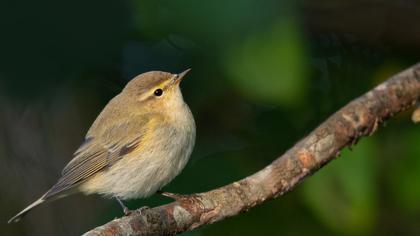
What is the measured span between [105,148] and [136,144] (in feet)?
0.61

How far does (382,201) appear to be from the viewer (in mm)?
3732

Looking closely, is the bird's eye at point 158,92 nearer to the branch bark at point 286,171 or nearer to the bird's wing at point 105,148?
the bird's wing at point 105,148

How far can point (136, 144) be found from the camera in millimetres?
3877

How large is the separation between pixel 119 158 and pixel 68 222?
66 cm

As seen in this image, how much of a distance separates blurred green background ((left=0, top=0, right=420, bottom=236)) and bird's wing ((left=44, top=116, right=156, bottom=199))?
231 millimetres

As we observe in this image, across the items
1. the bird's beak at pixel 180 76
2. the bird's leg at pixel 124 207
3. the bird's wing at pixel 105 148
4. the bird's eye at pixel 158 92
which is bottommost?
the bird's leg at pixel 124 207

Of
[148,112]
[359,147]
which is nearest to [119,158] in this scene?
[148,112]

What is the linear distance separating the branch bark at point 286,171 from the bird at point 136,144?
585 millimetres

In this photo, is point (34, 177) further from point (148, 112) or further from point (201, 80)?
point (201, 80)

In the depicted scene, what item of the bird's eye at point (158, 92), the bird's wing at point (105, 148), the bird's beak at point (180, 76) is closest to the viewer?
the bird's beak at point (180, 76)

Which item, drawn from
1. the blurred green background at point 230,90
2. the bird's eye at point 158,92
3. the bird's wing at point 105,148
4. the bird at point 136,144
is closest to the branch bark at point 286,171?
the blurred green background at point 230,90

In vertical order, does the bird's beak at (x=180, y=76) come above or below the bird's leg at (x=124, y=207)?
above

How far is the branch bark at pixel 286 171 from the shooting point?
276cm

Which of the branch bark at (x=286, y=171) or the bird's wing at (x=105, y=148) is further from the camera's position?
the bird's wing at (x=105, y=148)
